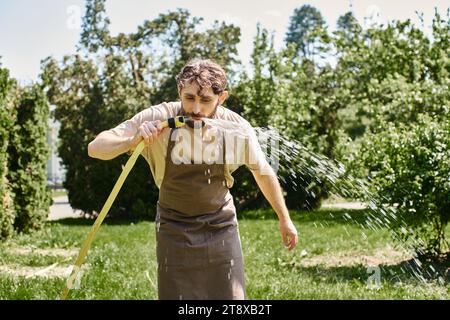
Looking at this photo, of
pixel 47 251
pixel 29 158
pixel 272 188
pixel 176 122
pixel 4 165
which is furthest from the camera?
pixel 29 158

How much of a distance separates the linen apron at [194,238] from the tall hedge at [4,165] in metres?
6.80

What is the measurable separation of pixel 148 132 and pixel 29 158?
28.0 feet

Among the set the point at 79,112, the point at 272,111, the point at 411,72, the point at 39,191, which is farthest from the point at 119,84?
the point at 411,72

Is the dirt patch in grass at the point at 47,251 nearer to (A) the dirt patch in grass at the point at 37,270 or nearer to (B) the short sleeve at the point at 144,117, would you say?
(A) the dirt patch in grass at the point at 37,270

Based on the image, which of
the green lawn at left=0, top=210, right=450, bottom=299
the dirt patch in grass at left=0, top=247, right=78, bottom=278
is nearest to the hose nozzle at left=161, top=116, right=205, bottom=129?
the green lawn at left=0, top=210, right=450, bottom=299

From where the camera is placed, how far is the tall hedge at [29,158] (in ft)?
34.3

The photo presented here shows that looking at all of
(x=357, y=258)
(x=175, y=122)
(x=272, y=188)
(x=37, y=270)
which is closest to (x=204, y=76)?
(x=175, y=122)

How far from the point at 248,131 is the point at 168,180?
49 cm

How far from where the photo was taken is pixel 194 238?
9.97 ft

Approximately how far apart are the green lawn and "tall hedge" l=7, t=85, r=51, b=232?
0.40m

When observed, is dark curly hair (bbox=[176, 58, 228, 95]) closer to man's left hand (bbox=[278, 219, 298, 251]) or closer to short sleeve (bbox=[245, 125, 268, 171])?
short sleeve (bbox=[245, 125, 268, 171])

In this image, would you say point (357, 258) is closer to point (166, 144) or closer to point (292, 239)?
point (292, 239)

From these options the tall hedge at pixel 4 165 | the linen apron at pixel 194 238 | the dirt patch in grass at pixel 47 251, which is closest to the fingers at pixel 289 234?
the linen apron at pixel 194 238

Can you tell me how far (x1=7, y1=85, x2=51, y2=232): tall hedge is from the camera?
10.4 meters
